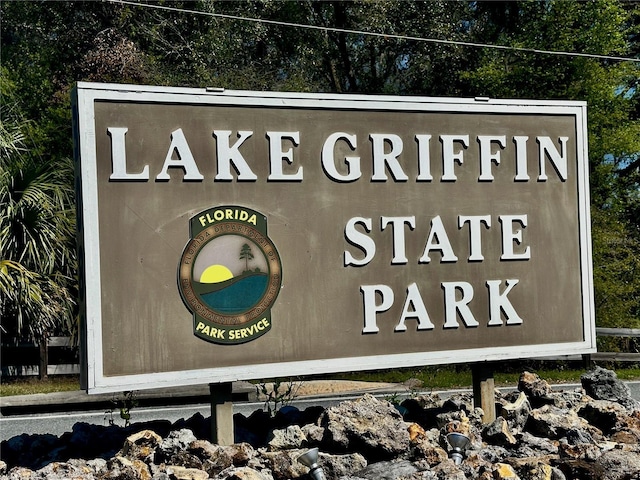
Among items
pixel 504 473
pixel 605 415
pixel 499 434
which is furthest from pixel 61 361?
pixel 504 473

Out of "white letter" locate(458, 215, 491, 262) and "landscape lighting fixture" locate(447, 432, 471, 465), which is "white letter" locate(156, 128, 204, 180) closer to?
"white letter" locate(458, 215, 491, 262)

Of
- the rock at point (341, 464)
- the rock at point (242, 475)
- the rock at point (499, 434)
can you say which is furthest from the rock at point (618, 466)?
the rock at point (242, 475)

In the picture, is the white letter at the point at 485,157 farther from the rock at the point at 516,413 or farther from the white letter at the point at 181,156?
the white letter at the point at 181,156

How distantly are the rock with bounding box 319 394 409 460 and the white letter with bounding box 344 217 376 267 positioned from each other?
1.12m

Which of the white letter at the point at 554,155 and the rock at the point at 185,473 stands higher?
the white letter at the point at 554,155

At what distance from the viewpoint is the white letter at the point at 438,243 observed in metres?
7.31

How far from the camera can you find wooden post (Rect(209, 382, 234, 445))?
21.8ft

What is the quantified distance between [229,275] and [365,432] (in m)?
1.50

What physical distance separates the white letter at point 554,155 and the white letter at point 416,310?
1.57 meters

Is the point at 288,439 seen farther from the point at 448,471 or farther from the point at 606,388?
the point at 606,388

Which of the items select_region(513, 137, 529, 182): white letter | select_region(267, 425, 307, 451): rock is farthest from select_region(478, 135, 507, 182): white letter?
select_region(267, 425, 307, 451): rock

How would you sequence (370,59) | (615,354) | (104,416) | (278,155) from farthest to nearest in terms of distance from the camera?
(370,59) < (615,354) < (104,416) < (278,155)

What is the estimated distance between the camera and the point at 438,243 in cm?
735

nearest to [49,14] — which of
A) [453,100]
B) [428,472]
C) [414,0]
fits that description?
[414,0]
